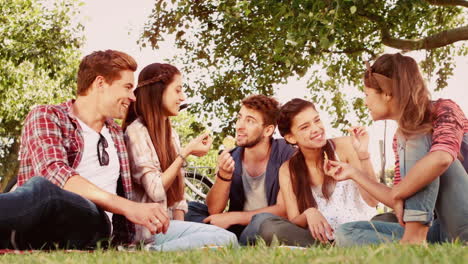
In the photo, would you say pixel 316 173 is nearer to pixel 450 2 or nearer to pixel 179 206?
pixel 179 206

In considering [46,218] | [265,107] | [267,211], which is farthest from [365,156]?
[46,218]

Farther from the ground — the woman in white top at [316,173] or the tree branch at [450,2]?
the tree branch at [450,2]

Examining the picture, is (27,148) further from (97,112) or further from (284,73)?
(284,73)

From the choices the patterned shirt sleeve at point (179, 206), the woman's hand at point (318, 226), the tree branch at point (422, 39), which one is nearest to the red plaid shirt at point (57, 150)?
the patterned shirt sleeve at point (179, 206)

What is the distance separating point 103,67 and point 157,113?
2.16 ft

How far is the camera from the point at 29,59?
1355cm

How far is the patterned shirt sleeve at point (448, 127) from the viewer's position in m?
3.48

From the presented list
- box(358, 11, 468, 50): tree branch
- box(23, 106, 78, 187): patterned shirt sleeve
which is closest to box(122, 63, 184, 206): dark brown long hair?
box(23, 106, 78, 187): patterned shirt sleeve

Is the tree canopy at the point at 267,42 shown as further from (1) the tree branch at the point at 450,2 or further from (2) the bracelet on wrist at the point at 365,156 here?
(2) the bracelet on wrist at the point at 365,156

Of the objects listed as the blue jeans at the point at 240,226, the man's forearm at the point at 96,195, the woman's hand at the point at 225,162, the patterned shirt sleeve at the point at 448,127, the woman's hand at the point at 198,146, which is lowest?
the blue jeans at the point at 240,226

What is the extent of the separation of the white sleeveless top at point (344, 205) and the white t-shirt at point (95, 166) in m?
1.79

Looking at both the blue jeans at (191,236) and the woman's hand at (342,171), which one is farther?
the blue jeans at (191,236)

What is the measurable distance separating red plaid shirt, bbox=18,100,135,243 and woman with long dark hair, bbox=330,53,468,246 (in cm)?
170

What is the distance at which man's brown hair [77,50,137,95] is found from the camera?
177 inches
